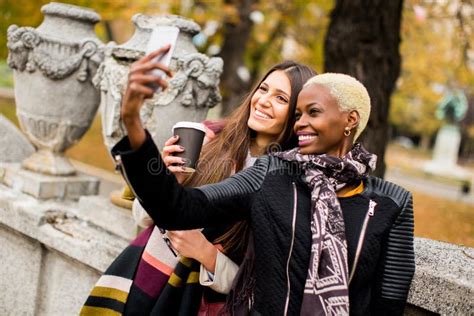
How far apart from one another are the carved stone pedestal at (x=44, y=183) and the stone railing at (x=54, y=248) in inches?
3.6

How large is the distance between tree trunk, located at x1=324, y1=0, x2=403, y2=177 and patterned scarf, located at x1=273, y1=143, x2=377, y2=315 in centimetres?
372

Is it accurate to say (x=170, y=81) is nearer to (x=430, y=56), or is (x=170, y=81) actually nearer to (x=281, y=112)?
(x=281, y=112)

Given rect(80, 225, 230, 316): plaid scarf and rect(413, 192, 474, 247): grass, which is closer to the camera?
rect(80, 225, 230, 316): plaid scarf

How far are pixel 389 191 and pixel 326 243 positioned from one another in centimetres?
37

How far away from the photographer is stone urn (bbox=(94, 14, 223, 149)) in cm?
394

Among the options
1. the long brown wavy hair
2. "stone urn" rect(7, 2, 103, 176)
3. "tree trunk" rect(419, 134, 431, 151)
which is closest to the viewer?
the long brown wavy hair

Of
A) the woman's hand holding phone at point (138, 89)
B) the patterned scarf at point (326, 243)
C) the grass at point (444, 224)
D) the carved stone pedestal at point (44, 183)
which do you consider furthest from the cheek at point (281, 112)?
the grass at point (444, 224)

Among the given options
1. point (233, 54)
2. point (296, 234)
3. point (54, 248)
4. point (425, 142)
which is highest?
point (296, 234)

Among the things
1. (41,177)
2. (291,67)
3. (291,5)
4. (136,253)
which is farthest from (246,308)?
(291,5)

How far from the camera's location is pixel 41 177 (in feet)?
15.5

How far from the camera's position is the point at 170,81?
3896mm

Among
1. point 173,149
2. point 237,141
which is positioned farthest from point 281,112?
point 173,149

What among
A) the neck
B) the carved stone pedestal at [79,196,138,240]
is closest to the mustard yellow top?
the neck

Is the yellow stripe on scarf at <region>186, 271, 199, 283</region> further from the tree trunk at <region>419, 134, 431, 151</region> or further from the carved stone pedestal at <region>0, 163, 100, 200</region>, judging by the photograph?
the tree trunk at <region>419, 134, 431, 151</region>
